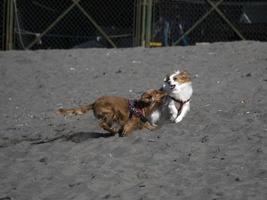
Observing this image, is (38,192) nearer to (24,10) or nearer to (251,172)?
(251,172)

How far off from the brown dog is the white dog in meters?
0.10

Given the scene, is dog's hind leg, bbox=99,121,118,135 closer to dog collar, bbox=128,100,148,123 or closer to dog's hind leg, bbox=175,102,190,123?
dog collar, bbox=128,100,148,123

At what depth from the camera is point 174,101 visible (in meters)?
8.51

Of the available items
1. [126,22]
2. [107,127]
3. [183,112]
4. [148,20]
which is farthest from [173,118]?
[126,22]

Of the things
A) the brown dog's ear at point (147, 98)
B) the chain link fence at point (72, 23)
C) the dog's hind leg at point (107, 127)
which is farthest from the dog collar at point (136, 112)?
the chain link fence at point (72, 23)

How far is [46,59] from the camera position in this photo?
14.4 m

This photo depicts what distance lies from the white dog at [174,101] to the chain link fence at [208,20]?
6.72m

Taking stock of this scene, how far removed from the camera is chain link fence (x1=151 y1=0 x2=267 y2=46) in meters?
15.1

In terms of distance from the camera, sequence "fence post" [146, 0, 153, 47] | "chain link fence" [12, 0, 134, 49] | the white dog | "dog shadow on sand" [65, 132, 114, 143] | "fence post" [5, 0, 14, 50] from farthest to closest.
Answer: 1. "chain link fence" [12, 0, 134, 49]
2. "fence post" [5, 0, 14, 50]
3. "fence post" [146, 0, 153, 47]
4. the white dog
5. "dog shadow on sand" [65, 132, 114, 143]

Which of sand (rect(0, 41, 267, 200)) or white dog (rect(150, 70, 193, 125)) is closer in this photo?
sand (rect(0, 41, 267, 200))

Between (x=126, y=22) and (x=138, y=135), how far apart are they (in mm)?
8036

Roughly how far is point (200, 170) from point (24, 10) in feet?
34.0

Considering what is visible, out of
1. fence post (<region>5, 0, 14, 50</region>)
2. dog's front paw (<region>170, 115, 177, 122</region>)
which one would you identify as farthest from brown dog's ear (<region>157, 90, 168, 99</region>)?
fence post (<region>5, 0, 14, 50</region>)

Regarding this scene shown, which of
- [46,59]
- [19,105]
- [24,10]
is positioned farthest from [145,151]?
[24,10]
